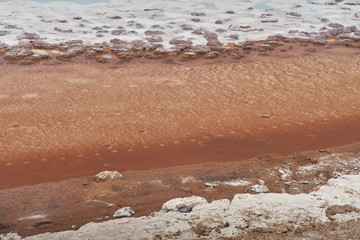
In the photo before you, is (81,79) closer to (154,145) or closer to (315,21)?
(154,145)

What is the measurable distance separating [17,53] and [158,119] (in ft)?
27.7

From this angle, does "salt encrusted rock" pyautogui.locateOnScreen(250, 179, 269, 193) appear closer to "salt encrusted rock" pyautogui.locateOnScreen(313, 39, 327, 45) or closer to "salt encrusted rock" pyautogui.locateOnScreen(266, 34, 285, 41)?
"salt encrusted rock" pyautogui.locateOnScreen(266, 34, 285, 41)

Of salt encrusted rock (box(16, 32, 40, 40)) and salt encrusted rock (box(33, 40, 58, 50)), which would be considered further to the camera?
salt encrusted rock (box(16, 32, 40, 40))

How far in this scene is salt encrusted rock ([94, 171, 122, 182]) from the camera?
5906 millimetres

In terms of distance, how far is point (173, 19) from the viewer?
2027 cm

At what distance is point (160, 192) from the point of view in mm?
5613

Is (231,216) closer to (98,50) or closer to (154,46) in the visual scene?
(98,50)

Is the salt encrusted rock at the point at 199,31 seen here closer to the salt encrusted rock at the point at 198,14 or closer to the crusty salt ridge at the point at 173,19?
the crusty salt ridge at the point at 173,19

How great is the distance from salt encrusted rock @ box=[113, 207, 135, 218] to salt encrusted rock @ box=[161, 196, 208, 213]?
468 mm

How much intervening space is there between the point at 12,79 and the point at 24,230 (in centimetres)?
801

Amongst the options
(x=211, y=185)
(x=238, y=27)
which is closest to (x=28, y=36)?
(x=238, y=27)

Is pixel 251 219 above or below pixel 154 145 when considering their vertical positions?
above

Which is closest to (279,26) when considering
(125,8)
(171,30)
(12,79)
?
(171,30)

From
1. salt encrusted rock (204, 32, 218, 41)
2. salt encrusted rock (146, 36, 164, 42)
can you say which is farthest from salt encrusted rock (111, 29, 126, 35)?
salt encrusted rock (204, 32, 218, 41)
